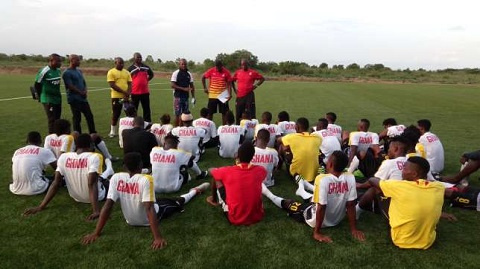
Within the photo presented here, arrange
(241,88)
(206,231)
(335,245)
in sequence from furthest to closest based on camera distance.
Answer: (241,88), (206,231), (335,245)

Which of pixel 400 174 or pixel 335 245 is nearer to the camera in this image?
pixel 335 245

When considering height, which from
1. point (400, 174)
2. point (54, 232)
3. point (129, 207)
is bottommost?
point (54, 232)

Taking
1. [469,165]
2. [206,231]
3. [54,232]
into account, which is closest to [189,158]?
[206,231]

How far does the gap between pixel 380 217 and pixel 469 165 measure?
82.2 inches

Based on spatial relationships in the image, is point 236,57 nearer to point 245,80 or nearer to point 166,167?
point 245,80

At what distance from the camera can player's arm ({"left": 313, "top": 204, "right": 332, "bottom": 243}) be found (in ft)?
14.5

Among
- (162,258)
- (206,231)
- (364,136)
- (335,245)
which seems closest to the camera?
(162,258)

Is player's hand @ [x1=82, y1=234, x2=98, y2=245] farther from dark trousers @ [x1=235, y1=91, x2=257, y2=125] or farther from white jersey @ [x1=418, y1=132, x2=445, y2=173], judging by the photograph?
dark trousers @ [x1=235, y1=91, x2=257, y2=125]

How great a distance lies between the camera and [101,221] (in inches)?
171

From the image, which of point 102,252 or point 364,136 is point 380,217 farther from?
point 102,252

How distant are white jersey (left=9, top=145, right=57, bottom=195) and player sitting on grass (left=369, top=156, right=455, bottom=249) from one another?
4.77m

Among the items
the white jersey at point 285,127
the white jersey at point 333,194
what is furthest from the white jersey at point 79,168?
the white jersey at point 285,127

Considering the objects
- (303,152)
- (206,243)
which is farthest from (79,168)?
(303,152)

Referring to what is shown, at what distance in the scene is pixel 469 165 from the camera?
6.11 metres
